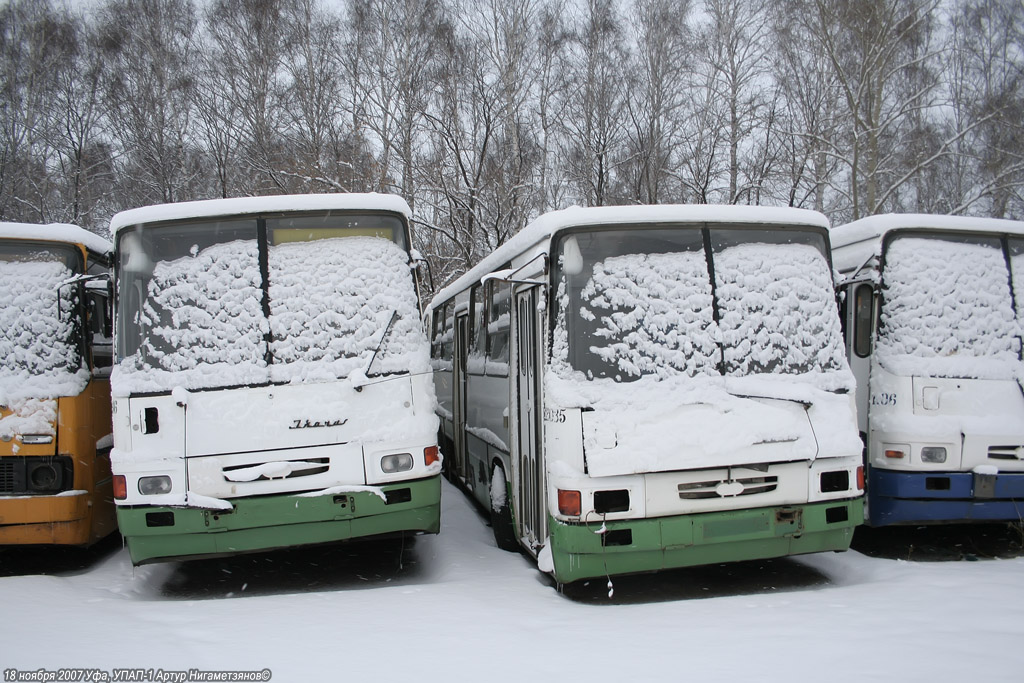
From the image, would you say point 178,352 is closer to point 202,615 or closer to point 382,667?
point 202,615

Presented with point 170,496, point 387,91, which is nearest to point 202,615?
point 170,496

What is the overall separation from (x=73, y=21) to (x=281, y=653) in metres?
25.8

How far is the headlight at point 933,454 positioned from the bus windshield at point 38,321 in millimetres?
7175

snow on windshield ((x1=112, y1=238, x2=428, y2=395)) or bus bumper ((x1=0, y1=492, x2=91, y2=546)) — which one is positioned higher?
snow on windshield ((x1=112, y1=238, x2=428, y2=395))

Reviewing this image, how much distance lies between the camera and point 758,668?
167 inches

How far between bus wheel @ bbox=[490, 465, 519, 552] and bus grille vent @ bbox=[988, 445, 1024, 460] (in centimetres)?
404

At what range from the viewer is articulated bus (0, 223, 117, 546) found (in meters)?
7.09

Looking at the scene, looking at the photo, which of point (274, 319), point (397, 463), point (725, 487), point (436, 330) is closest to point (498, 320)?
point (397, 463)

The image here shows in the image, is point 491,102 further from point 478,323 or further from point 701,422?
point 701,422

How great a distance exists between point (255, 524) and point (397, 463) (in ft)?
3.69

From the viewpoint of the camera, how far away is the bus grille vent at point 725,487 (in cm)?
587

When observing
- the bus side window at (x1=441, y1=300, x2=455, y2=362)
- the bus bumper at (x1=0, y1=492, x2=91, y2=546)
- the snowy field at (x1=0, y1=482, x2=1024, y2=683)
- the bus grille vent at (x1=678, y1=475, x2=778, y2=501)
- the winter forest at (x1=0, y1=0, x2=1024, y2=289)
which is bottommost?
the snowy field at (x1=0, y1=482, x2=1024, y2=683)

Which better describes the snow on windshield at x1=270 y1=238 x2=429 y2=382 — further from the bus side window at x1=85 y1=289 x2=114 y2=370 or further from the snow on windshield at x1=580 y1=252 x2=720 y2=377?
the bus side window at x1=85 y1=289 x2=114 y2=370

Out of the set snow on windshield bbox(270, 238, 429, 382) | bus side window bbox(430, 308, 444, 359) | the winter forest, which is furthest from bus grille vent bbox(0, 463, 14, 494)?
the winter forest
